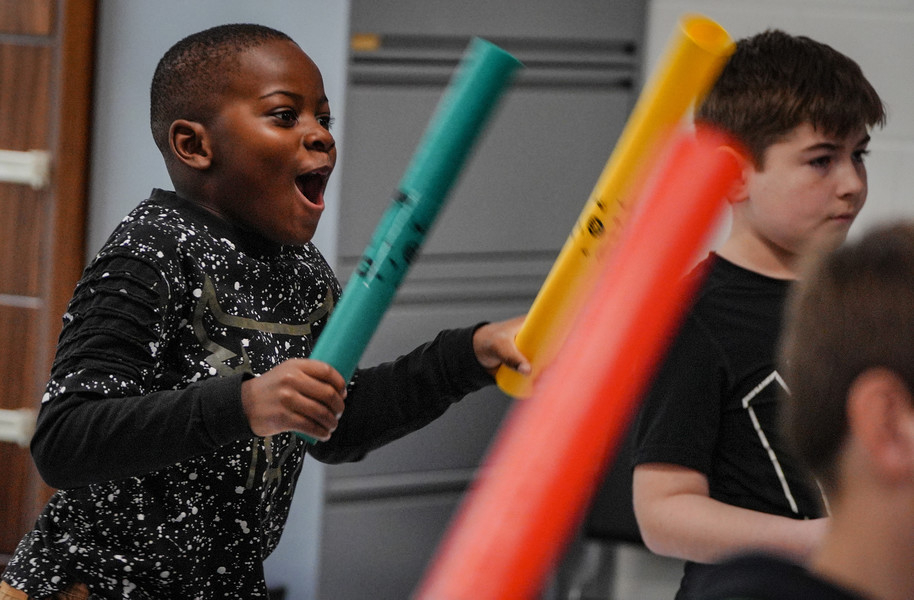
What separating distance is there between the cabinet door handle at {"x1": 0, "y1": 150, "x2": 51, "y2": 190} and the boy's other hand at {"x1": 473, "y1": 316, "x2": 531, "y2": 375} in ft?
4.91

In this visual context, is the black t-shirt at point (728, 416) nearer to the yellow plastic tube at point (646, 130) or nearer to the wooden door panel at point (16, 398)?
the yellow plastic tube at point (646, 130)

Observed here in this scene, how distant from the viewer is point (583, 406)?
358 mm

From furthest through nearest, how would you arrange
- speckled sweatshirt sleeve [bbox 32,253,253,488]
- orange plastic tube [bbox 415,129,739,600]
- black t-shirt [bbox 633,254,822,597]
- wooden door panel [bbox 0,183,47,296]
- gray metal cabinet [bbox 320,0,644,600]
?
wooden door panel [bbox 0,183,47,296] < gray metal cabinet [bbox 320,0,644,600] < black t-shirt [bbox 633,254,822,597] < speckled sweatshirt sleeve [bbox 32,253,253,488] < orange plastic tube [bbox 415,129,739,600]

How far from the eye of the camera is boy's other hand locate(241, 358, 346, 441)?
73 cm

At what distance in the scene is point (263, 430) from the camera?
0.78 m

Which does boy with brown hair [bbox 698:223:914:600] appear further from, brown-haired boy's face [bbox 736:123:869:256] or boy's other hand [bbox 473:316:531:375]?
brown-haired boy's face [bbox 736:123:869:256]

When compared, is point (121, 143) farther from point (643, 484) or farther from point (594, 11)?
point (643, 484)

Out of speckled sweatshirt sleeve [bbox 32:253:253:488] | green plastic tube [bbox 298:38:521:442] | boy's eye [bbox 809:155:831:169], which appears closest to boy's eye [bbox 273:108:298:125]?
speckled sweatshirt sleeve [bbox 32:253:253:488]

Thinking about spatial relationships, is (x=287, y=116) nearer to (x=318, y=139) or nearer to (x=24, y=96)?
(x=318, y=139)

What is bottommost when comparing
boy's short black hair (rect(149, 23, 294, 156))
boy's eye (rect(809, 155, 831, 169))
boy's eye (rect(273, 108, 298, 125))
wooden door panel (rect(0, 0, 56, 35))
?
boy's eye (rect(273, 108, 298, 125))

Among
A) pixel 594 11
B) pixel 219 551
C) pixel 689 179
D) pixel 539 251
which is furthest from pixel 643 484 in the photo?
pixel 594 11

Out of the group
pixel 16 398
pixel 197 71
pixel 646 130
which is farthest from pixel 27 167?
pixel 646 130

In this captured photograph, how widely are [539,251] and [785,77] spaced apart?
3.92 feet

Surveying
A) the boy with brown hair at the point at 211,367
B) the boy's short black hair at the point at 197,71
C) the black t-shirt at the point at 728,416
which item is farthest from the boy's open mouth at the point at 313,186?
the black t-shirt at the point at 728,416
